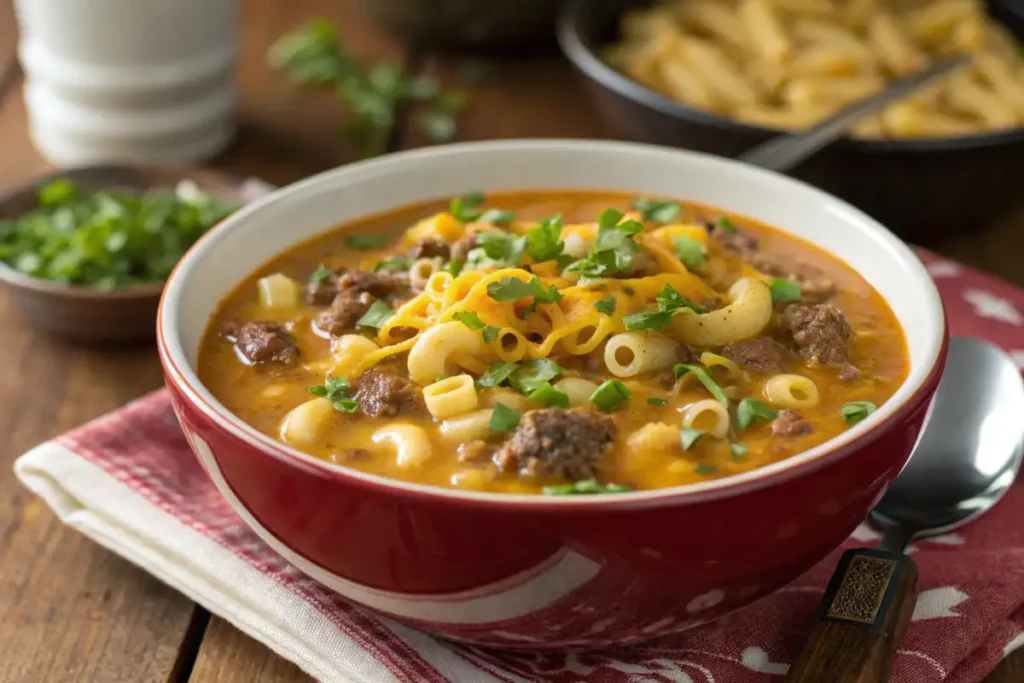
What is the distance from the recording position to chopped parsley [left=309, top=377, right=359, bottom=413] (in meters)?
2.39

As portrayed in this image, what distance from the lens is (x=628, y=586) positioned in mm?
2023

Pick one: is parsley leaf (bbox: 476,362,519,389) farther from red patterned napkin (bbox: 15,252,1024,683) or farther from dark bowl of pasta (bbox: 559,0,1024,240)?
dark bowl of pasta (bbox: 559,0,1024,240)

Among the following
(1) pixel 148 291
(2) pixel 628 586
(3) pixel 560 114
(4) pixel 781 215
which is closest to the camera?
(2) pixel 628 586

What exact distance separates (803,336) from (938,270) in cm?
115

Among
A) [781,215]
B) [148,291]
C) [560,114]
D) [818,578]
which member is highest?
[781,215]

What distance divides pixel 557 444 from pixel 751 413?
392mm

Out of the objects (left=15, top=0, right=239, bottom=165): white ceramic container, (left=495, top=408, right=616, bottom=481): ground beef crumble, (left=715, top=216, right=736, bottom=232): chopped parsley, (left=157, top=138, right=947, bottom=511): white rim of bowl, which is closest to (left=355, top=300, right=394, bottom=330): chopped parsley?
(left=157, top=138, right=947, bottom=511): white rim of bowl

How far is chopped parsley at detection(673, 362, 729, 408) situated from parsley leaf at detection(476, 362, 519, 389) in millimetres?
305

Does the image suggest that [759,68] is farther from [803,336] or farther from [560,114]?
[803,336]

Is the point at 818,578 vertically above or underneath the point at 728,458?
underneath

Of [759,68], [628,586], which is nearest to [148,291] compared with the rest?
[628,586]

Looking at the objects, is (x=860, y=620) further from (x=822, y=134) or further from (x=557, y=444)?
(x=822, y=134)

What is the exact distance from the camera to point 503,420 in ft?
7.49

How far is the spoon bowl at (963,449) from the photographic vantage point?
2676 millimetres
